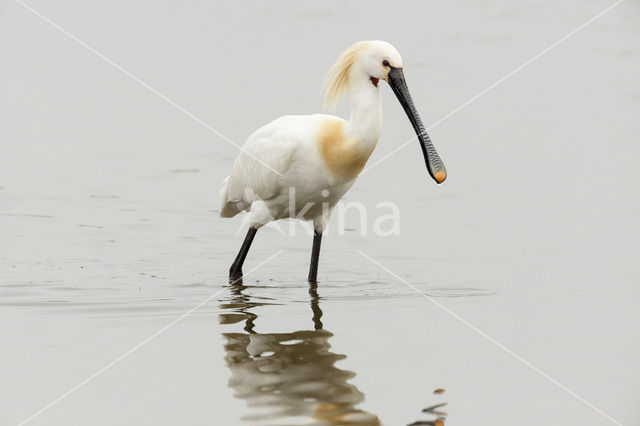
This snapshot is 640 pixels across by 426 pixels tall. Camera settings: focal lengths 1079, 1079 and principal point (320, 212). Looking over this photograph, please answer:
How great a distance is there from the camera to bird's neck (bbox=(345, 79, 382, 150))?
27.1 ft

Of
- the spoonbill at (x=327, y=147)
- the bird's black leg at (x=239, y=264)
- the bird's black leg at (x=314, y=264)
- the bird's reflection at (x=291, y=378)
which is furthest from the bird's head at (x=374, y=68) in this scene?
the bird's reflection at (x=291, y=378)

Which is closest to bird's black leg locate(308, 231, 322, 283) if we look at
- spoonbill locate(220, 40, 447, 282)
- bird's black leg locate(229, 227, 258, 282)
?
spoonbill locate(220, 40, 447, 282)

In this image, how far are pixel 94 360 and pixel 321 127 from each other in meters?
2.80

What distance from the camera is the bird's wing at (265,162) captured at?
8523 millimetres

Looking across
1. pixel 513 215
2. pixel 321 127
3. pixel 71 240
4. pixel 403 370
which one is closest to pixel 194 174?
pixel 71 240

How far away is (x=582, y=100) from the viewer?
48.2 ft

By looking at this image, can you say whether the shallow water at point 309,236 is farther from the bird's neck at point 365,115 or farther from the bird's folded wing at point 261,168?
the bird's neck at point 365,115

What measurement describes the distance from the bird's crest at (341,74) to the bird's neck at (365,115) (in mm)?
259

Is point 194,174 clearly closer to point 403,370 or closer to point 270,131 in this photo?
point 270,131

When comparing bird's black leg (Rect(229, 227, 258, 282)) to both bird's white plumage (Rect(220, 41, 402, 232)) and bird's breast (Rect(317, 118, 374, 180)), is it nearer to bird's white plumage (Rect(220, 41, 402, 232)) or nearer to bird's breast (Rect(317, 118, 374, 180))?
bird's white plumage (Rect(220, 41, 402, 232))

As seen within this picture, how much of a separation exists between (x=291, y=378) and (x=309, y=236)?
4949 mm

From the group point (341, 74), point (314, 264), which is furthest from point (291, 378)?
point (341, 74)

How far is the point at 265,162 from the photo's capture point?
8.70 meters

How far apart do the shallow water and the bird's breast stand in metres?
1.03
